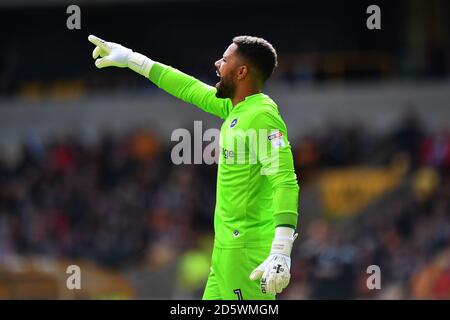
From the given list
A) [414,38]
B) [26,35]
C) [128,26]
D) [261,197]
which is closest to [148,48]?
[128,26]

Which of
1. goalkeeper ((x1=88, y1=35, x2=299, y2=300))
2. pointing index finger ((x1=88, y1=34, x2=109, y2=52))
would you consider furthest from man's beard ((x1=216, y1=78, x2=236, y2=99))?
pointing index finger ((x1=88, y1=34, x2=109, y2=52))

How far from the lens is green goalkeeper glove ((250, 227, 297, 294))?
6.27 meters

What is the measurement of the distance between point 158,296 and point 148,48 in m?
9.79

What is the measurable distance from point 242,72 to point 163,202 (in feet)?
46.9

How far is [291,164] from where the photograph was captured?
260 inches

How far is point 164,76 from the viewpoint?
7512 mm

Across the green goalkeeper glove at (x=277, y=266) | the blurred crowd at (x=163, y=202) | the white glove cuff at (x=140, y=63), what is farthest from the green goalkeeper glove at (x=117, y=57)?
the blurred crowd at (x=163, y=202)

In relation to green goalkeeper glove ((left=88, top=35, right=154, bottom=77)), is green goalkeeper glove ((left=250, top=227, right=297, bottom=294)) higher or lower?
lower

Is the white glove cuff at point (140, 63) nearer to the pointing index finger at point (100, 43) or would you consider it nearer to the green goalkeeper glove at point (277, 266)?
the pointing index finger at point (100, 43)

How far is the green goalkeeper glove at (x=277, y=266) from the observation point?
6270 millimetres

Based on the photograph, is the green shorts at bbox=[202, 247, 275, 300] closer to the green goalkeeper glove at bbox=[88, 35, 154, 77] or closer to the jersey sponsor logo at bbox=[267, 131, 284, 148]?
the jersey sponsor logo at bbox=[267, 131, 284, 148]

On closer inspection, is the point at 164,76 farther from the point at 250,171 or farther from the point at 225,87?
the point at 250,171

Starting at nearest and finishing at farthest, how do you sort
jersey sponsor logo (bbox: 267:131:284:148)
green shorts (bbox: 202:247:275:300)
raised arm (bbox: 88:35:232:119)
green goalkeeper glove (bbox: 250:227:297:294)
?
green goalkeeper glove (bbox: 250:227:297:294)
jersey sponsor logo (bbox: 267:131:284:148)
green shorts (bbox: 202:247:275:300)
raised arm (bbox: 88:35:232:119)

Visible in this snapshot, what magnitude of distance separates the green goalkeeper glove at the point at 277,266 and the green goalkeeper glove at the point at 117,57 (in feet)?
5.70
